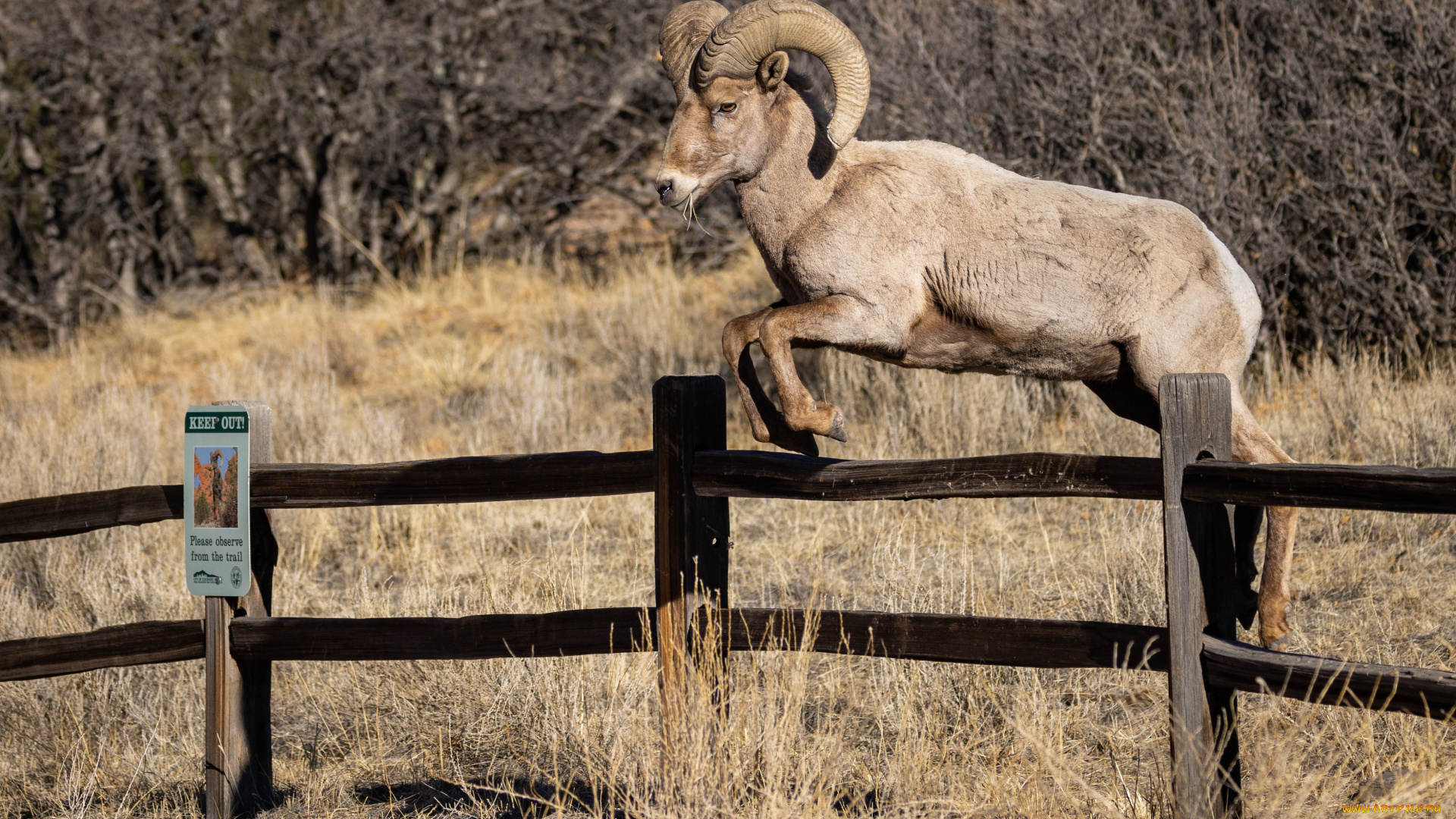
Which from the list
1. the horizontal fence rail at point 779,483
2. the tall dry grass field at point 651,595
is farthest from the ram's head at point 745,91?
the tall dry grass field at point 651,595

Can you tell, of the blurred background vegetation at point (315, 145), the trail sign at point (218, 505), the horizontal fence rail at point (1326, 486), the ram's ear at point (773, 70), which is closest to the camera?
the horizontal fence rail at point (1326, 486)

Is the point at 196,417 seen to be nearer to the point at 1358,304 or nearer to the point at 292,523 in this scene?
the point at 292,523

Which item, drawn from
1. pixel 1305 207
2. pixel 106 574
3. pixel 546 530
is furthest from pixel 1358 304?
pixel 106 574

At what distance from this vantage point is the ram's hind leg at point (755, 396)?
3.79 m


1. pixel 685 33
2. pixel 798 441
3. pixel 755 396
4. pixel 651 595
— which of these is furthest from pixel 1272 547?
pixel 651 595

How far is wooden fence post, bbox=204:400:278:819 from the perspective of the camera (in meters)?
4.48

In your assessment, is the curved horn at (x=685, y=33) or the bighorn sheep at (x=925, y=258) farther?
the curved horn at (x=685, y=33)

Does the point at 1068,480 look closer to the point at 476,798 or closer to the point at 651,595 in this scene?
the point at 476,798

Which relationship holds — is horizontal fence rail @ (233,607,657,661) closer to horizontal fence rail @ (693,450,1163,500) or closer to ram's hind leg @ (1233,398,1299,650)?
horizontal fence rail @ (693,450,1163,500)

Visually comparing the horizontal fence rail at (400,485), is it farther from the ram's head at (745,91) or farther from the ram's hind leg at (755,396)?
the ram's head at (745,91)

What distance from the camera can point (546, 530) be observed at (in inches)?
332

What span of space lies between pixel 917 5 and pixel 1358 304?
13.4 feet

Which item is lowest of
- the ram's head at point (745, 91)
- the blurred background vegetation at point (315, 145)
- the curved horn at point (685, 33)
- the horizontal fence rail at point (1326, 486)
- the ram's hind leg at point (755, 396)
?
the horizontal fence rail at point (1326, 486)

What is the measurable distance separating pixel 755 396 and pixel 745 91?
36.8 inches
